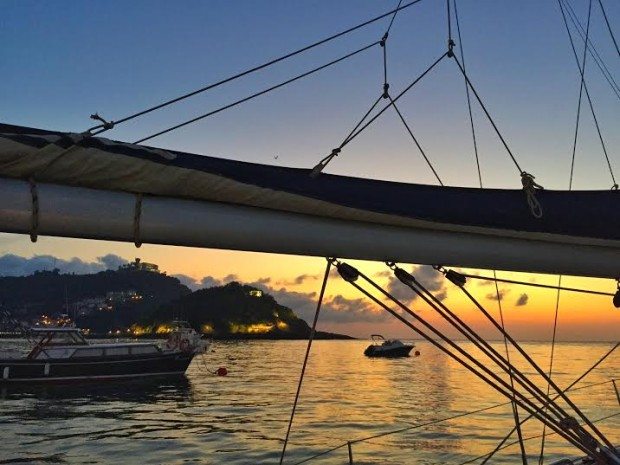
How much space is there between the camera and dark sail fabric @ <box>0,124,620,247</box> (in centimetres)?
348

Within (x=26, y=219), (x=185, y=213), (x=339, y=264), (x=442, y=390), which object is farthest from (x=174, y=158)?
(x=442, y=390)

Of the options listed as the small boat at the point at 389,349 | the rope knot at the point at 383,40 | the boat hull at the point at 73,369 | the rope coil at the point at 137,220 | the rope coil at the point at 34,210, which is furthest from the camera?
the small boat at the point at 389,349

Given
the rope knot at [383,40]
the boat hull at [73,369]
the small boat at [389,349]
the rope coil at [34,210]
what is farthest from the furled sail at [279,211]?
the small boat at [389,349]

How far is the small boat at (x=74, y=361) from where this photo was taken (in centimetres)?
3894

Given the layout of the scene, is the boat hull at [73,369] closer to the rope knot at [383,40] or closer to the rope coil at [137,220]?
the rope knot at [383,40]

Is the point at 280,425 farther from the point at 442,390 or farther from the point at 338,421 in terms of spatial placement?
the point at 442,390

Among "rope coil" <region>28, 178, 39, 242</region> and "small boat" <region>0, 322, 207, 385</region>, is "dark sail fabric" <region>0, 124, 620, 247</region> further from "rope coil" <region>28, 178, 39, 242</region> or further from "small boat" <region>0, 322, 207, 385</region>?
"small boat" <region>0, 322, 207, 385</region>

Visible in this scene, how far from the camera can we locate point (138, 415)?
96.9 feet

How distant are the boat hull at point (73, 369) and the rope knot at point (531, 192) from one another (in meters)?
39.4

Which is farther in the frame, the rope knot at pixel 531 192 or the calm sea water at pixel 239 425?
the calm sea water at pixel 239 425

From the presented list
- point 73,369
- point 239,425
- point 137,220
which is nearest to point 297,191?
point 137,220

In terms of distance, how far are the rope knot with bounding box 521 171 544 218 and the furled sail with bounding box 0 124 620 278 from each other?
0.17 feet

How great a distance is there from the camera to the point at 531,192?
15.8ft

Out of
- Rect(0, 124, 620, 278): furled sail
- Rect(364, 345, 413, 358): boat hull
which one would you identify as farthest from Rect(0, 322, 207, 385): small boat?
Rect(364, 345, 413, 358): boat hull
